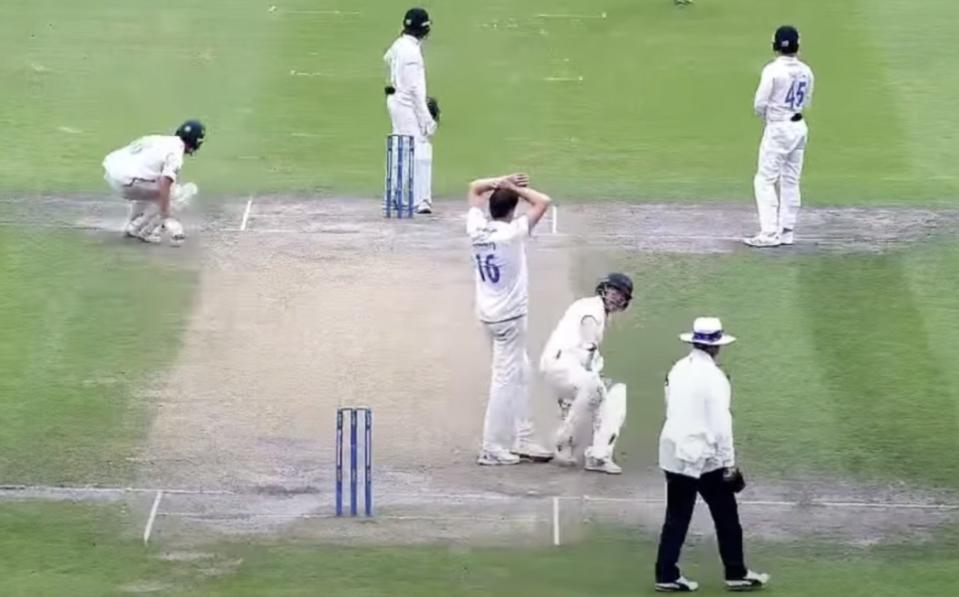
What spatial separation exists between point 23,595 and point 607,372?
238 inches

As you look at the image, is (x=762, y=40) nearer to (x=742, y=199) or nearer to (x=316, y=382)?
(x=742, y=199)

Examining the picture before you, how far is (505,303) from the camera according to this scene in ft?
52.2

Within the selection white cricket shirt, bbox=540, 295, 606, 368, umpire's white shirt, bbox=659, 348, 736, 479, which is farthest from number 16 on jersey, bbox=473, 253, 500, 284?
umpire's white shirt, bbox=659, 348, 736, 479

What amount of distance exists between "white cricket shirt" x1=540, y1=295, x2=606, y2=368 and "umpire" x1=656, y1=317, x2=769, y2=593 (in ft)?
6.92

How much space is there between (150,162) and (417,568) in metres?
7.69

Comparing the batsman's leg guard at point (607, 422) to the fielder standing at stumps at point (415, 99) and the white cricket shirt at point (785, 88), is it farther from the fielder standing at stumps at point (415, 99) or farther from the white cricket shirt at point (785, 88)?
the fielder standing at stumps at point (415, 99)

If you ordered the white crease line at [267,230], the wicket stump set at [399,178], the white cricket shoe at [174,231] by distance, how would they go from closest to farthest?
1. the white cricket shoe at [174,231]
2. the white crease line at [267,230]
3. the wicket stump set at [399,178]

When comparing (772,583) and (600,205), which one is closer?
(772,583)

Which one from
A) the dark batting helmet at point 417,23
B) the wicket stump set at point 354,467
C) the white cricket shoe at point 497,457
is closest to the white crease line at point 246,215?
the dark batting helmet at point 417,23

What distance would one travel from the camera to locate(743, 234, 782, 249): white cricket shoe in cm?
2159

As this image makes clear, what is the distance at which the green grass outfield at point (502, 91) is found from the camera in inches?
973

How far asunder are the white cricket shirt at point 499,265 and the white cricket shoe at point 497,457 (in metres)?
1.06

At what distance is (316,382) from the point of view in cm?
1789

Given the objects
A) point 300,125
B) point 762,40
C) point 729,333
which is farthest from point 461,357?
point 762,40
